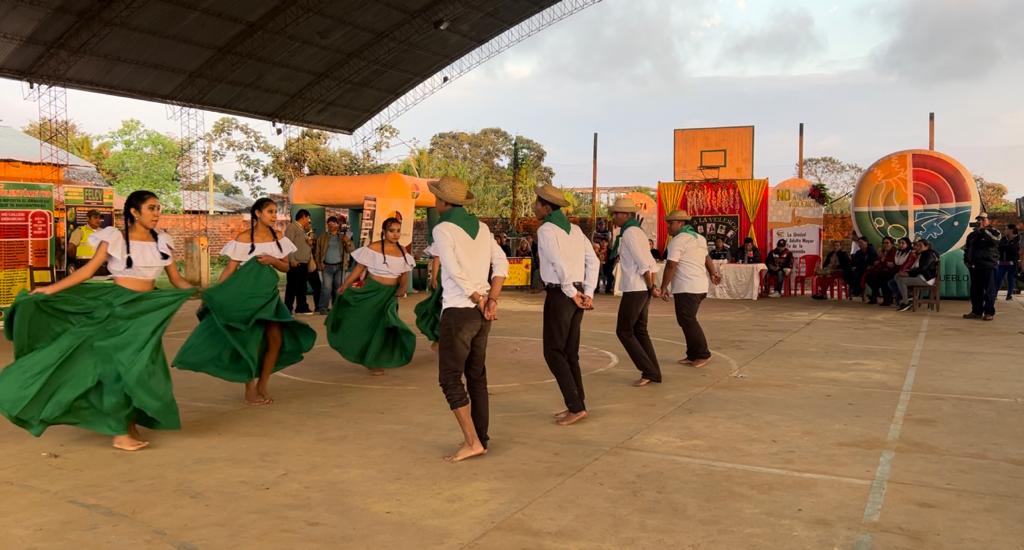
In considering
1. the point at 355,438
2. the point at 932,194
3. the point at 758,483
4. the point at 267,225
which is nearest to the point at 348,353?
the point at 267,225

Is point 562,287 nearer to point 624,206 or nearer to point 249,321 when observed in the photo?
point 624,206

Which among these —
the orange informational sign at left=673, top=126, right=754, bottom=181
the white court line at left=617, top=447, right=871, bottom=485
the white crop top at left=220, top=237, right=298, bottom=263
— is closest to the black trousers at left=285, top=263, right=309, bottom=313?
the white crop top at left=220, top=237, right=298, bottom=263

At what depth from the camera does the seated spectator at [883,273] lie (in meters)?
17.2

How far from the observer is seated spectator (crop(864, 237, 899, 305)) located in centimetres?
1725

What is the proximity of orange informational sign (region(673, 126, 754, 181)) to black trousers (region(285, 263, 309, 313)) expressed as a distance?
10965 mm

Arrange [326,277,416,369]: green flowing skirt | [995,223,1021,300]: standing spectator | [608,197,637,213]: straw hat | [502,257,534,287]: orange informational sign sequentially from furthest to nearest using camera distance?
[502,257,534,287]: orange informational sign → [995,223,1021,300]: standing spectator → [326,277,416,369]: green flowing skirt → [608,197,637,213]: straw hat

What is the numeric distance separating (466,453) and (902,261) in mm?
14128

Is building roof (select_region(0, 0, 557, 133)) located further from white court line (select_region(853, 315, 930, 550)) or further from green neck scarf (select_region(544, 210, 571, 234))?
white court line (select_region(853, 315, 930, 550))

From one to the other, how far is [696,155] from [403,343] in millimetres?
15851

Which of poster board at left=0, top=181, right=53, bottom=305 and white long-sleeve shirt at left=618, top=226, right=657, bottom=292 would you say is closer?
white long-sleeve shirt at left=618, top=226, right=657, bottom=292

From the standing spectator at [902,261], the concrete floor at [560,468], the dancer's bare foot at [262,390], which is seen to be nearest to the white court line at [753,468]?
the concrete floor at [560,468]

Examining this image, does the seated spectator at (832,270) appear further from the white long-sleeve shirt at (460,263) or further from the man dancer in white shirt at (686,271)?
the white long-sleeve shirt at (460,263)

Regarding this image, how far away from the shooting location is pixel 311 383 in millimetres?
8312

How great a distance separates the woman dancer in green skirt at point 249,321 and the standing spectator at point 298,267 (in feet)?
22.2
